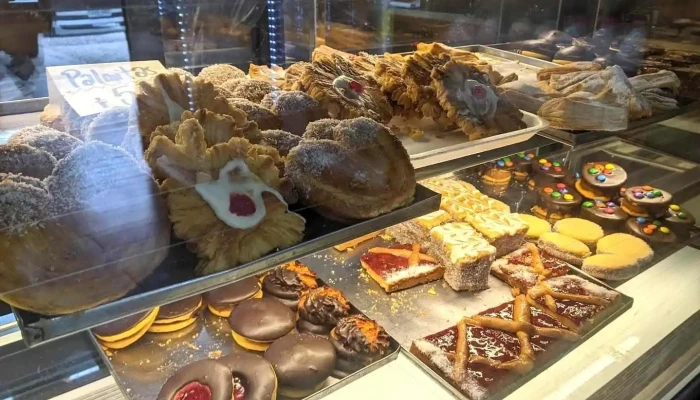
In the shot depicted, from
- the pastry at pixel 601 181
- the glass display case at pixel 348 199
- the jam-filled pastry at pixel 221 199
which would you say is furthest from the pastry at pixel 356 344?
the pastry at pixel 601 181

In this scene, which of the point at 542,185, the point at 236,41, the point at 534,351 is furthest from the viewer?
the point at 542,185

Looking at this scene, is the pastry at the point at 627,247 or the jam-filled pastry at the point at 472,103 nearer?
the jam-filled pastry at the point at 472,103

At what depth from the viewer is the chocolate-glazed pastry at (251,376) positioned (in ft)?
4.28

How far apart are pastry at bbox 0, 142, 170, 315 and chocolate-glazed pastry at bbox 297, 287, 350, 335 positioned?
76 centimetres

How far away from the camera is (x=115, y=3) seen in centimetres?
104

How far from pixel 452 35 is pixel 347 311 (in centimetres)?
112

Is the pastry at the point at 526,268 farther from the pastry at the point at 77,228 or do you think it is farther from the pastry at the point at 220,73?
the pastry at the point at 77,228

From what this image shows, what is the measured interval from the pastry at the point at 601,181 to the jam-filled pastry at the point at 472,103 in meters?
0.94

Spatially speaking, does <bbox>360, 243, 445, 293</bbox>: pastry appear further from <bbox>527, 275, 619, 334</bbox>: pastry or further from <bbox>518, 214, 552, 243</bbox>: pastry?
<bbox>518, 214, 552, 243</bbox>: pastry

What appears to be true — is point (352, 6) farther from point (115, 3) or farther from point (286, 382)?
point (286, 382)

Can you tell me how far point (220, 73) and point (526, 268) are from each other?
1194mm

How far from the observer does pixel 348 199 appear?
1104mm


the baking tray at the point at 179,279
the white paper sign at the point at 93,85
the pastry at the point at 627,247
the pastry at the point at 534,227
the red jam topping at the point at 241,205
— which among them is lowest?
the pastry at the point at 627,247

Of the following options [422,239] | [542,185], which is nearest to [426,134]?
[422,239]
